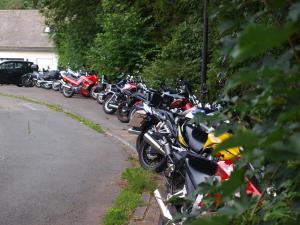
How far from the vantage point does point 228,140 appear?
116cm

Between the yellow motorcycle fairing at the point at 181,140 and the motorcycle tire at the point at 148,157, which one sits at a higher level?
the yellow motorcycle fairing at the point at 181,140

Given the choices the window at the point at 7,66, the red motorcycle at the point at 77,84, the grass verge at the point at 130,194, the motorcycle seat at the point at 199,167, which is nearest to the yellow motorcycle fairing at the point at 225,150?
the motorcycle seat at the point at 199,167

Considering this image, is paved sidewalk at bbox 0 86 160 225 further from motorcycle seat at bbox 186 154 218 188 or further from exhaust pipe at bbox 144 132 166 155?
motorcycle seat at bbox 186 154 218 188

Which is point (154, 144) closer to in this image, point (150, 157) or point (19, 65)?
point (150, 157)

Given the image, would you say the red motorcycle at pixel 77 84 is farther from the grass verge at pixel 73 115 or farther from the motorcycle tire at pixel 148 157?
the motorcycle tire at pixel 148 157

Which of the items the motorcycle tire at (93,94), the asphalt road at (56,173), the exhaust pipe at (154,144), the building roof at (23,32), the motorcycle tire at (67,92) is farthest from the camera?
the building roof at (23,32)

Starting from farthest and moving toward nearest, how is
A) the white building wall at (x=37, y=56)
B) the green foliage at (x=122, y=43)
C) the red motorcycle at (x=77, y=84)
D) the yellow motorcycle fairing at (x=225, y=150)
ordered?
the white building wall at (x=37, y=56), the green foliage at (x=122, y=43), the red motorcycle at (x=77, y=84), the yellow motorcycle fairing at (x=225, y=150)

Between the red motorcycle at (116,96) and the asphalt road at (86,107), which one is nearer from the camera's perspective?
the asphalt road at (86,107)

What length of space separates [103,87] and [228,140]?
1702cm

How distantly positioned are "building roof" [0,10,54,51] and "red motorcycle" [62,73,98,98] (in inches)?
995

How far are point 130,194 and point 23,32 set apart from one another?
145ft

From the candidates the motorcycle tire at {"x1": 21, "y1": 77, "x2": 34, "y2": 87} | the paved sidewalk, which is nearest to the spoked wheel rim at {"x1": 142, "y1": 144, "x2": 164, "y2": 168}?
the paved sidewalk

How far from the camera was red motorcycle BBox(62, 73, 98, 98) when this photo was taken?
1931 centimetres

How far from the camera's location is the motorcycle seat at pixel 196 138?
21.1ft
